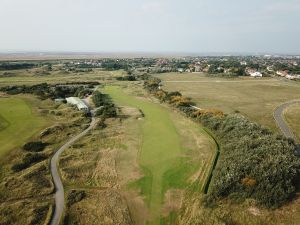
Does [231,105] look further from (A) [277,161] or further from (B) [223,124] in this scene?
(A) [277,161]

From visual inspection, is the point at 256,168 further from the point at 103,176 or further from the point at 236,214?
the point at 103,176

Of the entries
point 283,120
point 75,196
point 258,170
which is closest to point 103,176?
point 75,196

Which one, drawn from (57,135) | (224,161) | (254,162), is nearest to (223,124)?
(224,161)

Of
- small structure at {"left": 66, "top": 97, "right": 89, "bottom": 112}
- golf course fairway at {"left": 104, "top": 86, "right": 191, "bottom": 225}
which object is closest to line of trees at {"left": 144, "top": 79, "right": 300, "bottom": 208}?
→ golf course fairway at {"left": 104, "top": 86, "right": 191, "bottom": 225}

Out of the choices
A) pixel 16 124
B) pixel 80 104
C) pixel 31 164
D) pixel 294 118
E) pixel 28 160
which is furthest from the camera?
pixel 80 104

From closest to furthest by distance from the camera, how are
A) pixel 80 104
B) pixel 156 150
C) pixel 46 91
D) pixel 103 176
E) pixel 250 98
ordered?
pixel 103 176 → pixel 156 150 → pixel 80 104 → pixel 250 98 → pixel 46 91

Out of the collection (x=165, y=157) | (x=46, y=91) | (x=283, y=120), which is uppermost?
(x=165, y=157)
